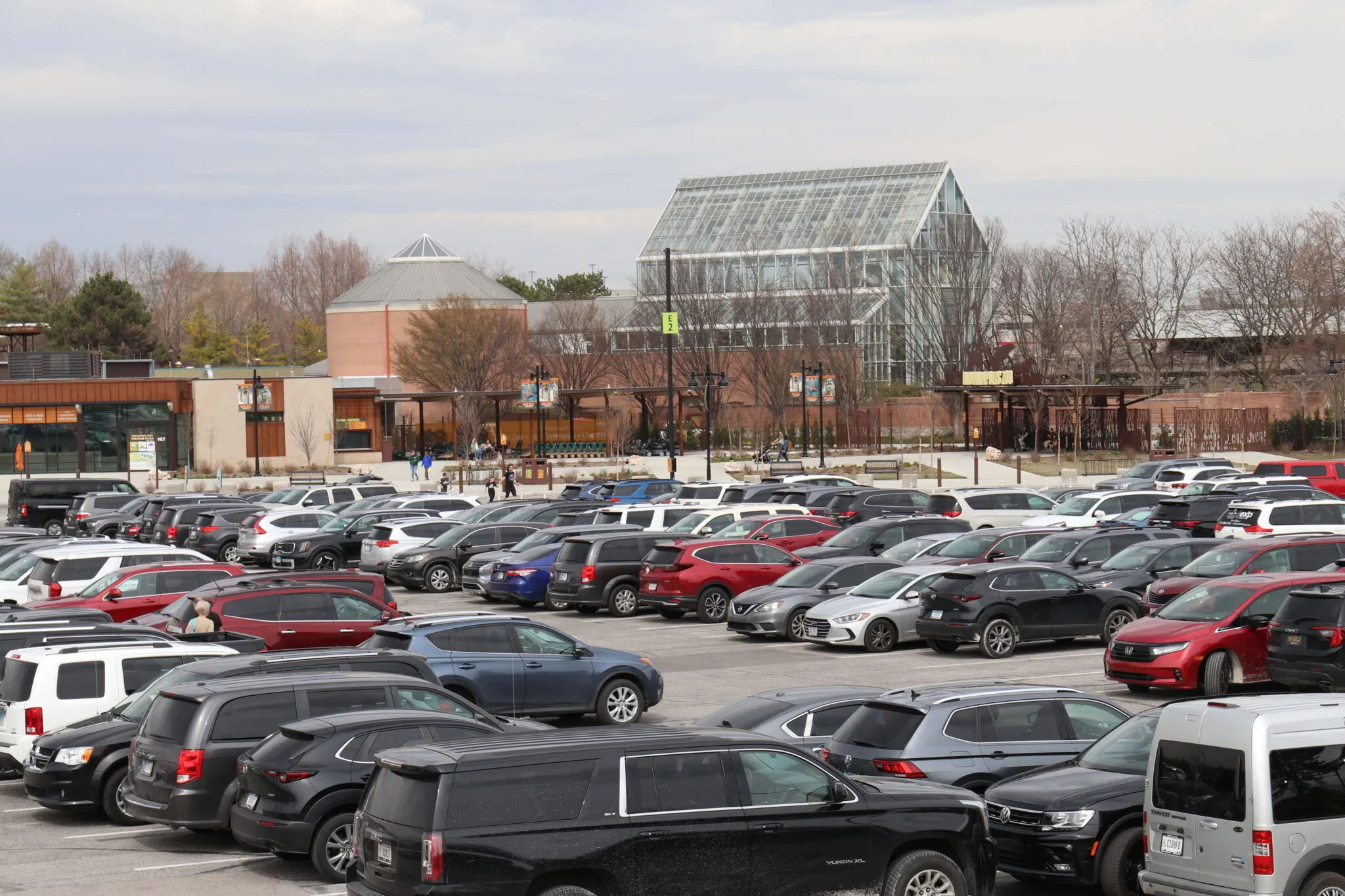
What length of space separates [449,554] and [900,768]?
22331mm

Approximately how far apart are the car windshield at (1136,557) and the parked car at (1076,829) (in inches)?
558

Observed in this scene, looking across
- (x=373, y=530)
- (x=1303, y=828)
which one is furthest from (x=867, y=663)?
(x=373, y=530)

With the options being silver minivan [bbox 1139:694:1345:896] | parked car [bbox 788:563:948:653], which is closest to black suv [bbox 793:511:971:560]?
parked car [bbox 788:563:948:653]

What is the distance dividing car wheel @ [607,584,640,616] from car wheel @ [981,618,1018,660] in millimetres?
8110

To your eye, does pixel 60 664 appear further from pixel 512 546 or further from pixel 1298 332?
pixel 1298 332

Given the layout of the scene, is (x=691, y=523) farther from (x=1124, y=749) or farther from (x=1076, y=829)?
(x=1076, y=829)

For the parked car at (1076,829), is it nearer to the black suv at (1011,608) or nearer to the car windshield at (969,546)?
the black suv at (1011,608)

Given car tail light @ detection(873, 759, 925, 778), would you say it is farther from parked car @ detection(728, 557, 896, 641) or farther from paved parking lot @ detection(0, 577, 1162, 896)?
parked car @ detection(728, 557, 896, 641)

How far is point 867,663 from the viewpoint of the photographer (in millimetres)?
21641

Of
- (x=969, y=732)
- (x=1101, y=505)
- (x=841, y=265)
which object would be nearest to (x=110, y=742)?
(x=969, y=732)

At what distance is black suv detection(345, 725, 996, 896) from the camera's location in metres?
7.72

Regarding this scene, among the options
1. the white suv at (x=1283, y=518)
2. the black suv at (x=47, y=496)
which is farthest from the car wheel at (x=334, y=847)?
the black suv at (x=47, y=496)

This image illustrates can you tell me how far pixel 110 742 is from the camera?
13102mm

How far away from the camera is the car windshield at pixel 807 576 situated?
82.5ft
